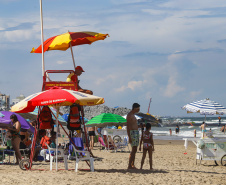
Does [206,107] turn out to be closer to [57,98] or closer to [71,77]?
[71,77]

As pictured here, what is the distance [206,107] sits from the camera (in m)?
14.0

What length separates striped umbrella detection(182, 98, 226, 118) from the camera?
13945mm

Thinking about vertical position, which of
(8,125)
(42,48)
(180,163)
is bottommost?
(180,163)

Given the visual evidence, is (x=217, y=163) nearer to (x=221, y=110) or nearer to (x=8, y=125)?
(x=221, y=110)

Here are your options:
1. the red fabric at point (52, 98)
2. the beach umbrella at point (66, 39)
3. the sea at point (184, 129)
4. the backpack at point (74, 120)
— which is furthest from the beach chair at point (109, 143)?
the red fabric at point (52, 98)

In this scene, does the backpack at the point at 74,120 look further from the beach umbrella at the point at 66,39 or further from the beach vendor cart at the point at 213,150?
the beach vendor cart at the point at 213,150

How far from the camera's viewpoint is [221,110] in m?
14.2

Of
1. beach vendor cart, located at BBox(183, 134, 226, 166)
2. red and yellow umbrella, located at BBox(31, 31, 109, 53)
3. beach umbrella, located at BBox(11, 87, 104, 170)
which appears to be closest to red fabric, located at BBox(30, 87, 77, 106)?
beach umbrella, located at BBox(11, 87, 104, 170)

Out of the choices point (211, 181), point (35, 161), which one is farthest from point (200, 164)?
point (35, 161)

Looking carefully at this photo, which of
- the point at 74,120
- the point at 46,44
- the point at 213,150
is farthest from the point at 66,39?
the point at 213,150

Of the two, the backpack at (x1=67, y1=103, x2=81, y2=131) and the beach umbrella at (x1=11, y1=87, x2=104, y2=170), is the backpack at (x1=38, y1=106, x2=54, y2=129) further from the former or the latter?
the beach umbrella at (x1=11, y1=87, x2=104, y2=170)

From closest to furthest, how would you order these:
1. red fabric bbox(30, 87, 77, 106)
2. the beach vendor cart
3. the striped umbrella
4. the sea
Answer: red fabric bbox(30, 87, 77, 106) < the beach vendor cart < the striped umbrella < the sea

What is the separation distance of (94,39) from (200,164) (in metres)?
4.89

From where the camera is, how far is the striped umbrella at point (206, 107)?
13945 millimetres
